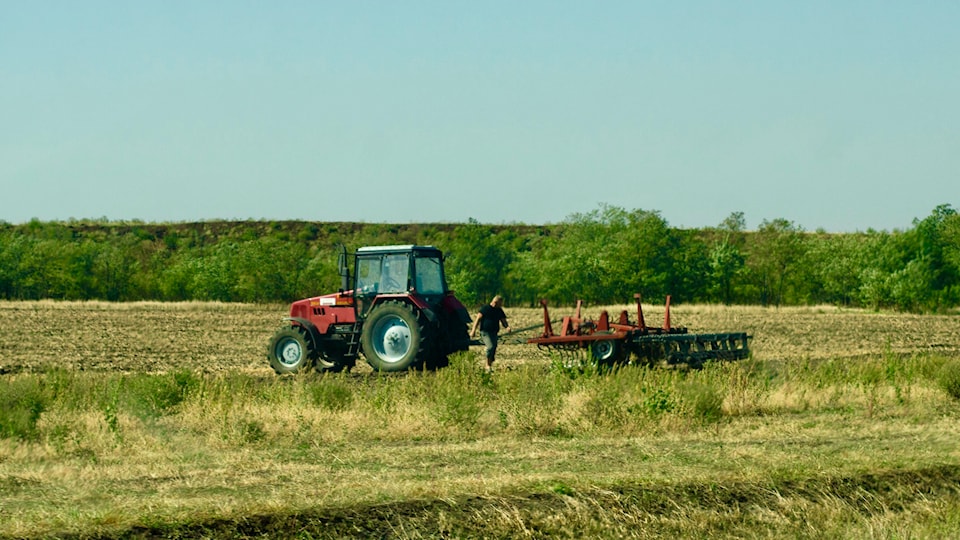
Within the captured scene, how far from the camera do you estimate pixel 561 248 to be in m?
74.2

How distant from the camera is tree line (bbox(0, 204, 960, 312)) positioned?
61719mm

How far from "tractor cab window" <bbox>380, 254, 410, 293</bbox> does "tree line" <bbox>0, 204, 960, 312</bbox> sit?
129 feet

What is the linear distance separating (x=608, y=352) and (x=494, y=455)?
809 centimetres

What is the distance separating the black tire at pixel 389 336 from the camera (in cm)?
1867

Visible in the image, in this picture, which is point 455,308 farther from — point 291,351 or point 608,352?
point 291,351

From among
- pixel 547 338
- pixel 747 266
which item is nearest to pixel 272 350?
pixel 547 338

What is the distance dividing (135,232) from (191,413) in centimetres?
11083

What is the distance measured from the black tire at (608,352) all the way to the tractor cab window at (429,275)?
307 centimetres

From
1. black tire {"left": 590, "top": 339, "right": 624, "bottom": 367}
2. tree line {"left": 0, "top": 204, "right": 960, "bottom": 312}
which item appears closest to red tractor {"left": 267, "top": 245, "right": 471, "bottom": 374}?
black tire {"left": 590, "top": 339, "right": 624, "bottom": 367}

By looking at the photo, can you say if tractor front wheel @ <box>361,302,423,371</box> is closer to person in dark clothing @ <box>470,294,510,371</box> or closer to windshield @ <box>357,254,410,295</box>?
windshield @ <box>357,254,410,295</box>

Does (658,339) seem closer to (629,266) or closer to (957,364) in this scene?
(957,364)

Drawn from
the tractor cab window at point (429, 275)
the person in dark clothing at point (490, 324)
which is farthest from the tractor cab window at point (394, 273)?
the person in dark clothing at point (490, 324)

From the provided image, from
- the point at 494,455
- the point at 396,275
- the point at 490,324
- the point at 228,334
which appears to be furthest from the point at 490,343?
the point at 228,334

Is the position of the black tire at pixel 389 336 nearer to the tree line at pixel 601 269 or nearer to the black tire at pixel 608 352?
the black tire at pixel 608 352
